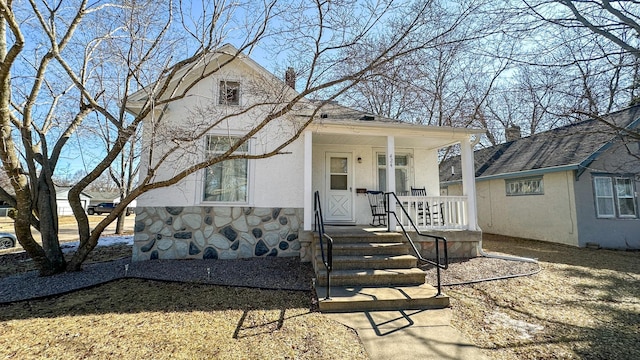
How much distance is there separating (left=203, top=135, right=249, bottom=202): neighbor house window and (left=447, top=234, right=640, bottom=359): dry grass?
15.7ft

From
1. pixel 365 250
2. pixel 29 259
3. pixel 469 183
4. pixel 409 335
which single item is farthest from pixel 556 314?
pixel 29 259

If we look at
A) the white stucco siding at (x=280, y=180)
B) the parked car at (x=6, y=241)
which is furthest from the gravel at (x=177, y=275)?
the parked car at (x=6, y=241)

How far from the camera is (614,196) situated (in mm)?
9094

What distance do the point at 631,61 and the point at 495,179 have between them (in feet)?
25.7

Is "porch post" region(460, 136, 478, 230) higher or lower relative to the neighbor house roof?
lower

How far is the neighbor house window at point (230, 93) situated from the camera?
683cm

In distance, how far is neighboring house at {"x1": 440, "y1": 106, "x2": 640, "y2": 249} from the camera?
8812 millimetres

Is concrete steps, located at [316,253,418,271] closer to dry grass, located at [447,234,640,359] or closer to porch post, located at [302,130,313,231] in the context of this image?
dry grass, located at [447,234,640,359]

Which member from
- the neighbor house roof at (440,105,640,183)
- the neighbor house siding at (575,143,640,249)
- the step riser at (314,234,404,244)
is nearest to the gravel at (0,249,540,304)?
the step riser at (314,234,404,244)

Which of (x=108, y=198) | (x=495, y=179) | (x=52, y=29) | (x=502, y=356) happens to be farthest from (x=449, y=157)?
(x=108, y=198)

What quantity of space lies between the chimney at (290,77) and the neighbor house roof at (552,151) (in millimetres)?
6341

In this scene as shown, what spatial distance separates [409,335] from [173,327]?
2.77 m

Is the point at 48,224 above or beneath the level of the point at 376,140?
beneath

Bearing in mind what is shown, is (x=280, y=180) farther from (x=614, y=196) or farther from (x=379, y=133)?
(x=614, y=196)
